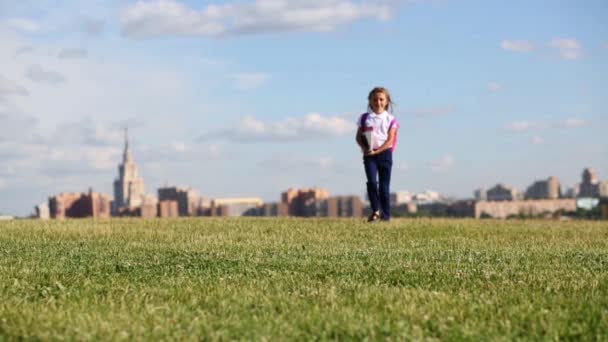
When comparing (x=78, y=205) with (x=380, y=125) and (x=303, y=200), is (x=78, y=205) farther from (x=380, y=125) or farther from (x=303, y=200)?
(x=380, y=125)

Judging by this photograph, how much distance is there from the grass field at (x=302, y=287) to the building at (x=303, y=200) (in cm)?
14788

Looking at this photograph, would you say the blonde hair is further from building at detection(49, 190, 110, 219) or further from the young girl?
building at detection(49, 190, 110, 219)

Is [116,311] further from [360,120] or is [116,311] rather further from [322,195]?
[322,195]

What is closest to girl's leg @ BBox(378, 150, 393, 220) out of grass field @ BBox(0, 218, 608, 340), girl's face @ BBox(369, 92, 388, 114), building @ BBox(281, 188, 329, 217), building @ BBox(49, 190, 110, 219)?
girl's face @ BBox(369, 92, 388, 114)

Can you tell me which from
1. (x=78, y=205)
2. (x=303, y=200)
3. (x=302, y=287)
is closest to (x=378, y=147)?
(x=302, y=287)

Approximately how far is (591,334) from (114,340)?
3481 millimetres

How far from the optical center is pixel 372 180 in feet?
69.1

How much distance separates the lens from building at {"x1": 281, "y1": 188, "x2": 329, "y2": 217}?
555ft

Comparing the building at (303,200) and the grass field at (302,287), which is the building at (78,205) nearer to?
the building at (303,200)

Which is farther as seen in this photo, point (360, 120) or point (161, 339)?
point (360, 120)

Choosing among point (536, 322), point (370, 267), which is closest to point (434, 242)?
point (370, 267)

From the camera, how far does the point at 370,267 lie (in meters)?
11.4

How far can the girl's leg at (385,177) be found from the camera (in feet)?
68.6

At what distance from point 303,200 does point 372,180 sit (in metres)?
154
